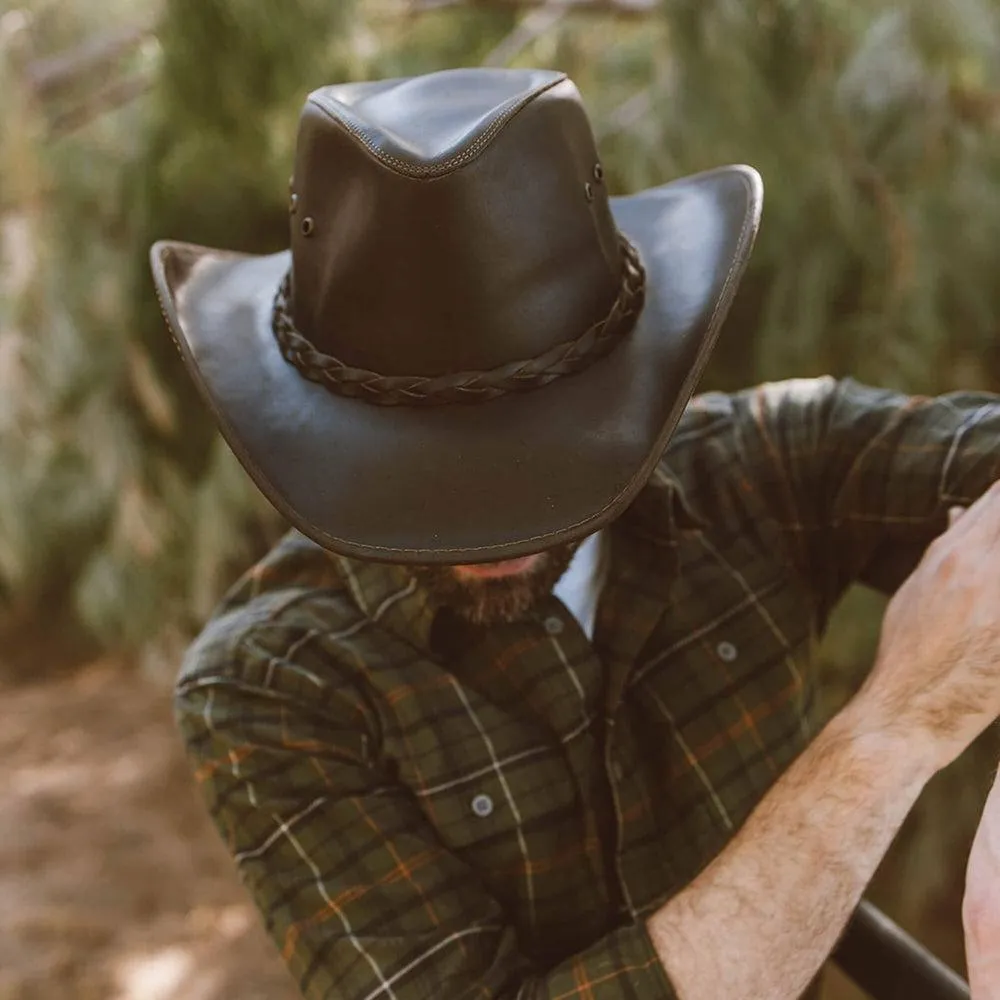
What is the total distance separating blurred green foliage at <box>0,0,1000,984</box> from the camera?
1.15 m

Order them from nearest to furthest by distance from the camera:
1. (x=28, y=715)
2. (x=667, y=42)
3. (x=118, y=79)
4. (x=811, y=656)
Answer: (x=811, y=656), (x=667, y=42), (x=118, y=79), (x=28, y=715)

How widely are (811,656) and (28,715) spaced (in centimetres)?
230

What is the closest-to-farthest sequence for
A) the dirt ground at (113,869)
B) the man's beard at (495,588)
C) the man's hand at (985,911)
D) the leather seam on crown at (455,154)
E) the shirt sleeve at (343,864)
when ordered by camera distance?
the man's hand at (985,911) < the leather seam on crown at (455,154) < the shirt sleeve at (343,864) < the man's beard at (495,588) < the dirt ground at (113,869)

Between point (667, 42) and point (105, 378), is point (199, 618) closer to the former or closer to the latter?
point (105, 378)

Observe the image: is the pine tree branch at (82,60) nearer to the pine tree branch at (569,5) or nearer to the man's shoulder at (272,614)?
the pine tree branch at (569,5)

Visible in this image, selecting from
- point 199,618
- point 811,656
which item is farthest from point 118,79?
point 811,656

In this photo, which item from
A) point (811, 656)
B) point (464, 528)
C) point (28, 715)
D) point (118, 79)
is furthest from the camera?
point (28, 715)

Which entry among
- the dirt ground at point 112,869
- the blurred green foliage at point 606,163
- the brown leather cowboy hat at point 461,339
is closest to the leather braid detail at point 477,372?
the brown leather cowboy hat at point 461,339

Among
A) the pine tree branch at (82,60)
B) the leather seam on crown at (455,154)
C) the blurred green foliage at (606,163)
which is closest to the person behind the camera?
the leather seam on crown at (455,154)

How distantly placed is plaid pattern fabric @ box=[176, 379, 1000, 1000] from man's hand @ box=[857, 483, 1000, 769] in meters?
0.13

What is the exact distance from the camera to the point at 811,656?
3.41 ft

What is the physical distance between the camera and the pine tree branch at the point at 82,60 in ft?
4.14

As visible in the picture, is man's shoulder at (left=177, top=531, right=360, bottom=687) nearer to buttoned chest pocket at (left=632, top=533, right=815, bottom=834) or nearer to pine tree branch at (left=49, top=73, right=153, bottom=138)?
buttoned chest pocket at (left=632, top=533, right=815, bottom=834)

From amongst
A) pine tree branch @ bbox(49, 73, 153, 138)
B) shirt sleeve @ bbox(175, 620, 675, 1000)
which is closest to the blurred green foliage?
pine tree branch @ bbox(49, 73, 153, 138)
